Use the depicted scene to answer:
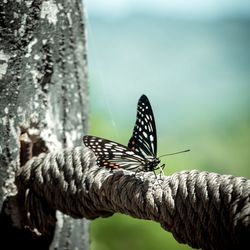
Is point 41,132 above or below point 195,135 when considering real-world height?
below

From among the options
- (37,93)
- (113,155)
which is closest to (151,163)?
(113,155)

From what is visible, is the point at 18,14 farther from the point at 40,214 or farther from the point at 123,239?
the point at 123,239

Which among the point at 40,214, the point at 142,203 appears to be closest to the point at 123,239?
the point at 40,214

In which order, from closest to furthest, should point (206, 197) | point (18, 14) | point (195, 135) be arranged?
point (206, 197) → point (18, 14) → point (195, 135)

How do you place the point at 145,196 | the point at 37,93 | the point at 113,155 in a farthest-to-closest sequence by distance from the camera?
1. the point at 37,93
2. the point at 113,155
3. the point at 145,196

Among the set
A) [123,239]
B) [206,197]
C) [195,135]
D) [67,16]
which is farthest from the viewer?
[195,135]

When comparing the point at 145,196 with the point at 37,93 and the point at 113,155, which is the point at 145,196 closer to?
the point at 113,155

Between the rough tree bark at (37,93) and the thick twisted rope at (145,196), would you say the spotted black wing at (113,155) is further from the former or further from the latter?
the rough tree bark at (37,93)

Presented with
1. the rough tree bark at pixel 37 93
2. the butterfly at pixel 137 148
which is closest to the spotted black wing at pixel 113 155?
the butterfly at pixel 137 148
